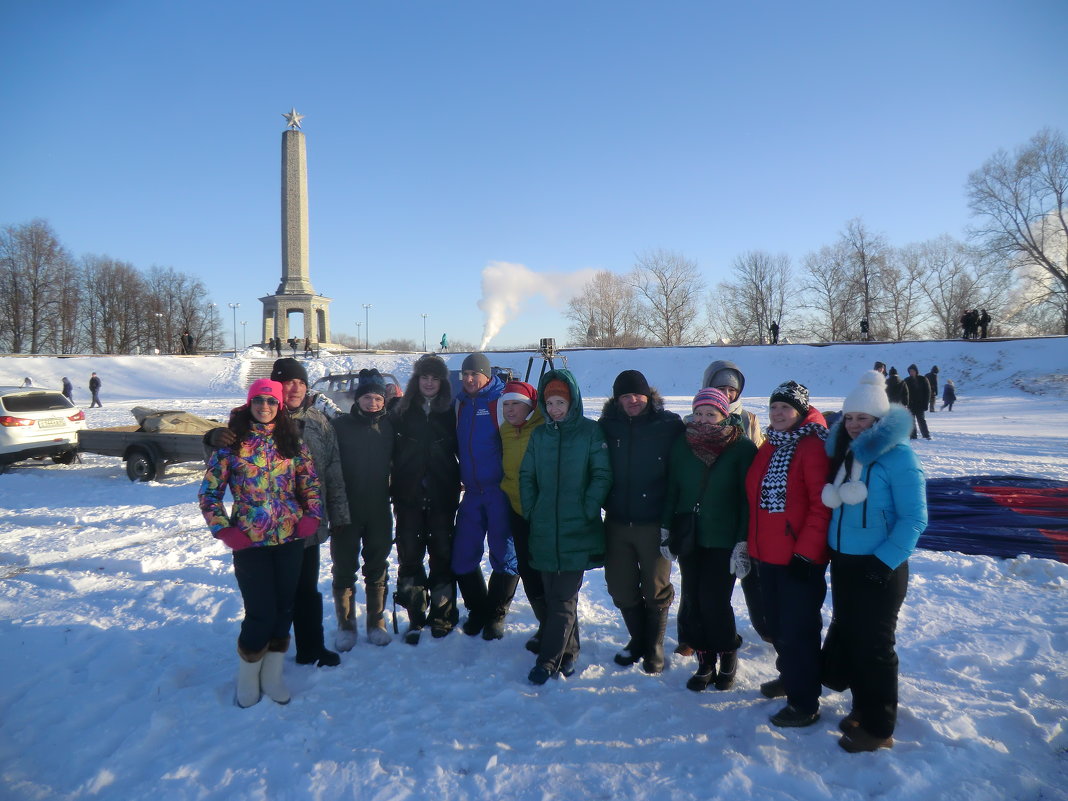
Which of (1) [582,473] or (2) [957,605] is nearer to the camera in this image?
(1) [582,473]

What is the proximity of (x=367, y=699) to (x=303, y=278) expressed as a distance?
135 ft

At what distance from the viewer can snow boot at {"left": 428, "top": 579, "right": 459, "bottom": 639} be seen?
414cm

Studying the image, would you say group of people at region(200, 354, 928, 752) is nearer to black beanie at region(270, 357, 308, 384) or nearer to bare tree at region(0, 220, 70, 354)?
black beanie at region(270, 357, 308, 384)

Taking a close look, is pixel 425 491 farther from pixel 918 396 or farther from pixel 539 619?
pixel 918 396

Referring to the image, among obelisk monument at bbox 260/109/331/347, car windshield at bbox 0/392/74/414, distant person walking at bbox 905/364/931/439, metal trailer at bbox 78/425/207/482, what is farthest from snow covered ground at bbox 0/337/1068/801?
obelisk monument at bbox 260/109/331/347

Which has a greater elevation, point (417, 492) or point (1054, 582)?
point (417, 492)

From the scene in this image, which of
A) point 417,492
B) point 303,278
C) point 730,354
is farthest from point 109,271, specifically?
point 417,492

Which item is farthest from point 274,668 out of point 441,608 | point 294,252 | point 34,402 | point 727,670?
point 294,252

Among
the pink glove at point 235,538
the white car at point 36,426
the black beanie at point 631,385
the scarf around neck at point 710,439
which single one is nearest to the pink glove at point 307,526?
the pink glove at point 235,538

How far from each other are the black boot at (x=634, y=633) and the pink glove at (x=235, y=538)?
2.20 meters

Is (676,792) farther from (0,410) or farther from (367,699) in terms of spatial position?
(0,410)

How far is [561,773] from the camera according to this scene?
2.77m

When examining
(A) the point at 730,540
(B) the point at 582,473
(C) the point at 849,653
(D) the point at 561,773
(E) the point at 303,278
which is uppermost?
(E) the point at 303,278

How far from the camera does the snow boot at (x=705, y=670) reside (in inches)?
137
